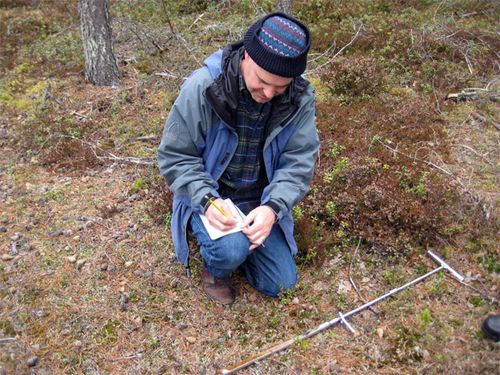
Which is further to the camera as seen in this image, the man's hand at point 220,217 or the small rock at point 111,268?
the small rock at point 111,268

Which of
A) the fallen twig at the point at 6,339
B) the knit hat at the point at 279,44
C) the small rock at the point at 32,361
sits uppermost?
the knit hat at the point at 279,44

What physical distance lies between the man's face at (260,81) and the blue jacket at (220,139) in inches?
4.2

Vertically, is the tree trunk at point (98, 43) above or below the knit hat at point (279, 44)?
below

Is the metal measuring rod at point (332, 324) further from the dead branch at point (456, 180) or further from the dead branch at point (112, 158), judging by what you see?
the dead branch at point (112, 158)

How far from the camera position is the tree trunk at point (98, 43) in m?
6.31

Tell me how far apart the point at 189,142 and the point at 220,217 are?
586 mm

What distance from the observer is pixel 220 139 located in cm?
319

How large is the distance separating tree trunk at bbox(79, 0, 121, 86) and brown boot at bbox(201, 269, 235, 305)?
13.8ft

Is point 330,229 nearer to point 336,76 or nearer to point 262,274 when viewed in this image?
point 262,274

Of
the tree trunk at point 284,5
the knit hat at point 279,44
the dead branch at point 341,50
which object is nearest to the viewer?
the knit hat at point 279,44

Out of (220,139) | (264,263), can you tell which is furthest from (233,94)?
(264,263)

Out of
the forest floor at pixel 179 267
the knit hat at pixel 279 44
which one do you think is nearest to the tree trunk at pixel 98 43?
the forest floor at pixel 179 267

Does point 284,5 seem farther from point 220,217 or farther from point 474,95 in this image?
point 220,217

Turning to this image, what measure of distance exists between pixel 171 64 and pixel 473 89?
4.50 metres
